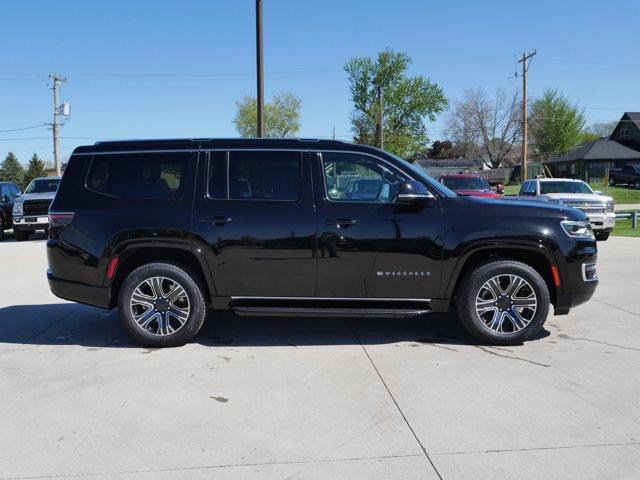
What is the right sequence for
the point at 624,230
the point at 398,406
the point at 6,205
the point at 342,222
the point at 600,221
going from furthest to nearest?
the point at 6,205 → the point at 624,230 → the point at 600,221 → the point at 342,222 → the point at 398,406

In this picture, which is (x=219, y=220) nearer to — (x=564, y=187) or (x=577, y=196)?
(x=577, y=196)

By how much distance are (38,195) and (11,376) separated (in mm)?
14460

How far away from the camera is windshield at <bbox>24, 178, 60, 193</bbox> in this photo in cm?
1834

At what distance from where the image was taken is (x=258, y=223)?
17.3 feet

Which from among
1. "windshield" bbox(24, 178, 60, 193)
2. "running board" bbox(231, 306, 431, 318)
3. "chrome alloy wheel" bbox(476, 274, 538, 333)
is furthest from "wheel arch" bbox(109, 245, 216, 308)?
"windshield" bbox(24, 178, 60, 193)

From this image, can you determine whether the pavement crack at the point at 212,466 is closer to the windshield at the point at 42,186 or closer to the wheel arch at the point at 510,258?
the wheel arch at the point at 510,258

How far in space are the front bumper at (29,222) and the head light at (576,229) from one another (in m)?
15.9

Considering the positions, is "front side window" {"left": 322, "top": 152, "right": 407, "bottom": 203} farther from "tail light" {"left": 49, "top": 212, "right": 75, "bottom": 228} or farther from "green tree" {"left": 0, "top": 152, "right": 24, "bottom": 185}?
"green tree" {"left": 0, "top": 152, "right": 24, "bottom": 185}

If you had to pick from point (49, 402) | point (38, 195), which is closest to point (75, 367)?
point (49, 402)

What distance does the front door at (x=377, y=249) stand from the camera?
17.1 ft

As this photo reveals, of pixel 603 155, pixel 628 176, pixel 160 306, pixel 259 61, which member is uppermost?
pixel 603 155

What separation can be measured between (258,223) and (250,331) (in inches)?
56.8

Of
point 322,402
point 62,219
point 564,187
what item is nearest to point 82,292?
point 62,219

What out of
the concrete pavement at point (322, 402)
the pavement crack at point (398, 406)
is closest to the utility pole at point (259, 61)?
the concrete pavement at point (322, 402)
